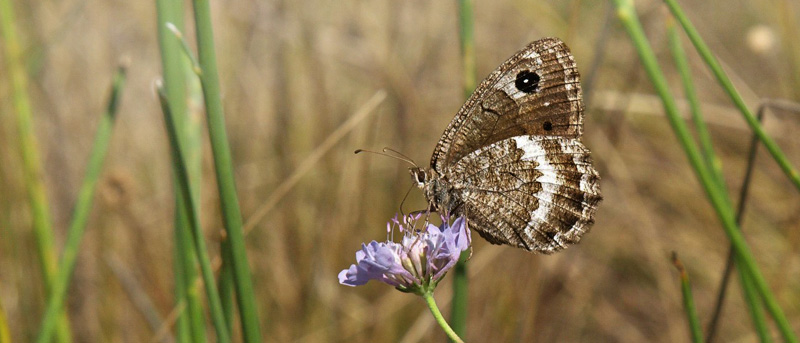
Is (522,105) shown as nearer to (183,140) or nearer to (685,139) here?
(685,139)

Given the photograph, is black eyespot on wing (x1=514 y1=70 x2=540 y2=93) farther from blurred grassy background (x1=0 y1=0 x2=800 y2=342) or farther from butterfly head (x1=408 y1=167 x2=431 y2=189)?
blurred grassy background (x1=0 y1=0 x2=800 y2=342)

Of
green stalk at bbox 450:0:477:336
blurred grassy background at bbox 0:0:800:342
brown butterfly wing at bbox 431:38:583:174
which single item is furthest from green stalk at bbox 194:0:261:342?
blurred grassy background at bbox 0:0:800:342

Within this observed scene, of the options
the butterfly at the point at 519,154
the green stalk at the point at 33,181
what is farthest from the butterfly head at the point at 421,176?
the green stalk at the point at 33,181

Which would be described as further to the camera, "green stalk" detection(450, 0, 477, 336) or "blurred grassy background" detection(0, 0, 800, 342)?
"blurred grassy background" detection(0, 0, 800, 342)

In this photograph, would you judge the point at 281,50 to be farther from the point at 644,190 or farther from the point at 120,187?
the point at 644,190

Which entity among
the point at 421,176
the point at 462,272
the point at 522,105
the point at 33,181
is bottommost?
the point at 33,181

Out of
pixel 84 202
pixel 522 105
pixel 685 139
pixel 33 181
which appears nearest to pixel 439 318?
pixel 685 139

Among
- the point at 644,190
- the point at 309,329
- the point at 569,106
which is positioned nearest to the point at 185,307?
the point at 569,106
